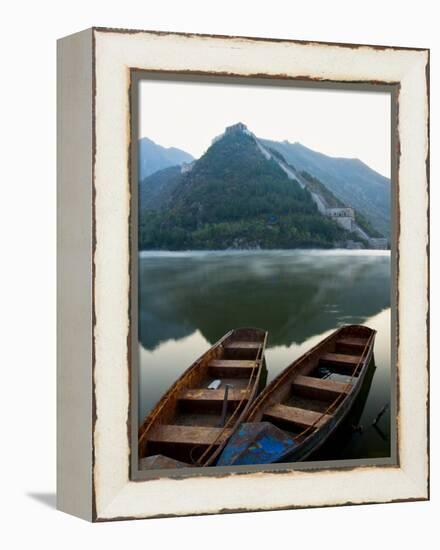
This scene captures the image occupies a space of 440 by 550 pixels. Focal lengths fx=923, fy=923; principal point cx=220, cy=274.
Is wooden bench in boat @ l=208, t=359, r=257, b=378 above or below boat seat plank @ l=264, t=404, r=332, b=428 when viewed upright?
above

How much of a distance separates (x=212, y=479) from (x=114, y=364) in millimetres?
788

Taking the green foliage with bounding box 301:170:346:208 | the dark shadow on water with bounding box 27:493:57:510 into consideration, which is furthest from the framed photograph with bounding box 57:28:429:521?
the dark shadow on water with bounding box 27:493:57:510

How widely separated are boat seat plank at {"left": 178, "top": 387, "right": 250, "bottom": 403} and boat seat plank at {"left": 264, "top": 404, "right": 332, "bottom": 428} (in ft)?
0.57

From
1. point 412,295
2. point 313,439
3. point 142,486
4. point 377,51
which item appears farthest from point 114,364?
point 377,51

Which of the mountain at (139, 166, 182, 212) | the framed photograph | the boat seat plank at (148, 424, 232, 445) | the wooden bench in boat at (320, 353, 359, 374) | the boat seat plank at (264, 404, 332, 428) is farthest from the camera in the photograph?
the wooden bench in boat at (320, 353, 359, 374)

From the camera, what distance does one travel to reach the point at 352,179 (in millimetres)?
5180

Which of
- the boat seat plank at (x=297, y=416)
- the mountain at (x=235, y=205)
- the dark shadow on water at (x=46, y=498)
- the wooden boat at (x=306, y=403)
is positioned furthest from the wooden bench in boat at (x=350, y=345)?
the dark shadow on water at (x=46, y=498)

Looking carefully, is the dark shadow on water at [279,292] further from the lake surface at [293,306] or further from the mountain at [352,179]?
the mountain at [352,179]

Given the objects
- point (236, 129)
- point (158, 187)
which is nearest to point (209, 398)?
point (158, 187)

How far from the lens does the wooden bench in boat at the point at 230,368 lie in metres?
5.25

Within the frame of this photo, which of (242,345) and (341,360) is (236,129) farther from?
(341,360)

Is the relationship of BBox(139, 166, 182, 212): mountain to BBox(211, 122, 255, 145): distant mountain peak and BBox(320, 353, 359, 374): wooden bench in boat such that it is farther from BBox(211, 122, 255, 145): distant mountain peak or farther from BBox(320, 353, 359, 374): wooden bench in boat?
BBox(320, 353, 359, 374): wooden bench in boat

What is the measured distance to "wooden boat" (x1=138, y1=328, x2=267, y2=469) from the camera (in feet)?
15.7

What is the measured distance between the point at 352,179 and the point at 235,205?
0.69 meters
